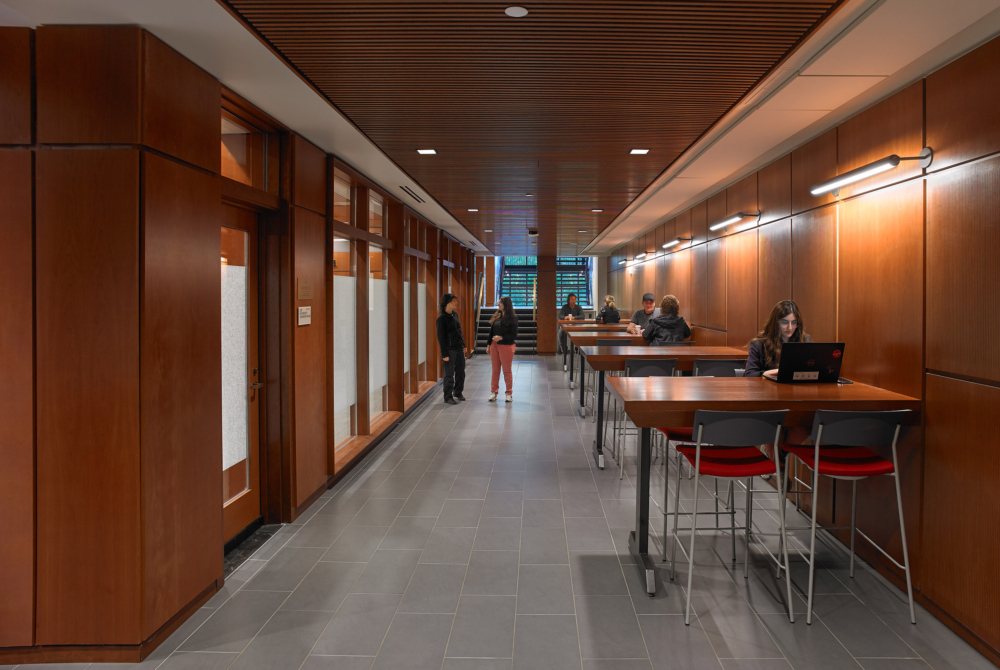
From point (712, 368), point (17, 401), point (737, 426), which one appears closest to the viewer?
point (17, 401)

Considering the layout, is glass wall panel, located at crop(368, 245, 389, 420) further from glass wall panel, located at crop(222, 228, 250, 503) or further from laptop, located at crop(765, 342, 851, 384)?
laptop, located at crop(765, 342, 851, 384)

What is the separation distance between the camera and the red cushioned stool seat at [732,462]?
2.90 meters

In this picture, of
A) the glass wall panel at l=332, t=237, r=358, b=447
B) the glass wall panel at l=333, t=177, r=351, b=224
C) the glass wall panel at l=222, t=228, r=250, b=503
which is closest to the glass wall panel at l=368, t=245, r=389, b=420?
the glass wall panel at l=332, t=237, r=358, b=447

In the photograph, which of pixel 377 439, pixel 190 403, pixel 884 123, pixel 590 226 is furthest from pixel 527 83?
pixel 590 226

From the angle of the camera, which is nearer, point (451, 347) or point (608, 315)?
point (451, 347)

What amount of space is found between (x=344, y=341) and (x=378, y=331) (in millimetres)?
1206

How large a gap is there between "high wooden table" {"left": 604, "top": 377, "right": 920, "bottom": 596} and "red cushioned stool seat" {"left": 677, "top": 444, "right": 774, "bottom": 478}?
222 millimetres

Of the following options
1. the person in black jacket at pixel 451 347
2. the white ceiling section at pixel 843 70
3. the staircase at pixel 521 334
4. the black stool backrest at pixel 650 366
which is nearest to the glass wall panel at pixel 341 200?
the person in black jacket at pixel 451 347

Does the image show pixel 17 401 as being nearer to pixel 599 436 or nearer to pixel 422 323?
pixel 599 436

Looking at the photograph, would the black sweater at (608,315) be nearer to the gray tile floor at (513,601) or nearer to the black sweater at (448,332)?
the black sweater at (448,332)

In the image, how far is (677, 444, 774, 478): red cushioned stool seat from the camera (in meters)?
2.90

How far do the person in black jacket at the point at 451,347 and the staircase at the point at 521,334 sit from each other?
22.5 ft

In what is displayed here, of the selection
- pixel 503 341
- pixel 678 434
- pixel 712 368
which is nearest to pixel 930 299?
pixel 678 434

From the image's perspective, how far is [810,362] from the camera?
11.5 feet
